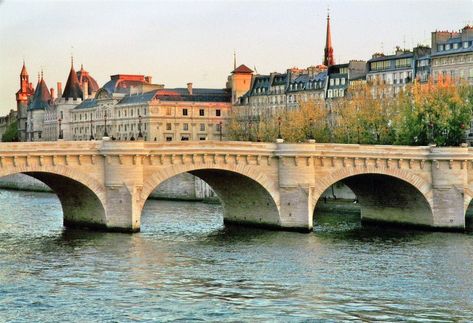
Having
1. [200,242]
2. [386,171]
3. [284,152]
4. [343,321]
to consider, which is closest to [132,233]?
[200,242]

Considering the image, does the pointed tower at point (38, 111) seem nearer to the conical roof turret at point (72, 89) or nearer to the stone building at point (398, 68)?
the conical roof turret at point (72, 89)

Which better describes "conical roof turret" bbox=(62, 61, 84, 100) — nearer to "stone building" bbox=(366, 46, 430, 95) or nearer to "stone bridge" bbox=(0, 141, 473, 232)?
"stone building" bbox=(366, 46, 430, 95)

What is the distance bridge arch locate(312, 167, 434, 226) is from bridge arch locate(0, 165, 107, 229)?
12.2 metres

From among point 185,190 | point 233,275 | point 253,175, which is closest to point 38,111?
point 185,190

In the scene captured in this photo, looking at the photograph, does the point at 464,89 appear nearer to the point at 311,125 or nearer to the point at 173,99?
the point at 311,125

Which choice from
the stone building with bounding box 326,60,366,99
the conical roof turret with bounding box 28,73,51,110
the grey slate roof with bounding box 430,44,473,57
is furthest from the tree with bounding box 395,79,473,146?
the conical roof turret with bounding box 28,73,51,110

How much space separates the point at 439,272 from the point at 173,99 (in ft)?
307

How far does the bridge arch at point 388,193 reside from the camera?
64000 mm

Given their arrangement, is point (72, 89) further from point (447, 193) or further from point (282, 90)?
point (447, 193)

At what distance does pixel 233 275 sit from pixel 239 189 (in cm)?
1977

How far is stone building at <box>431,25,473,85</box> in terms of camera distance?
99562 millimetres

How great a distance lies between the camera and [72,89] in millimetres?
168375

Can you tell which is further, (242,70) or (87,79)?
(87,79)

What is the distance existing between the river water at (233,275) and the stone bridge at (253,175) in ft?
5.55
